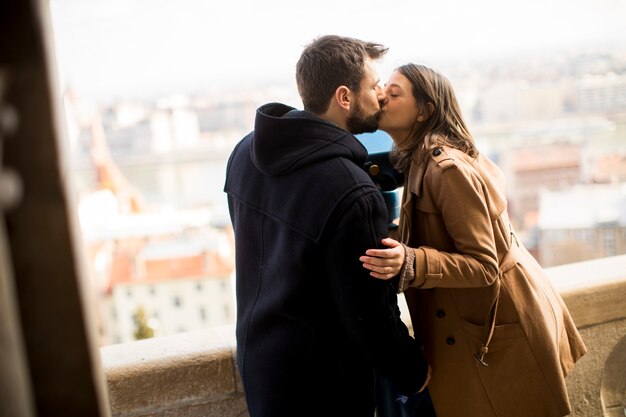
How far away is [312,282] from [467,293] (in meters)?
0.33

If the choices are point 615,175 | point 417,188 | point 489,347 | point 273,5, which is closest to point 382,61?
point 417,188

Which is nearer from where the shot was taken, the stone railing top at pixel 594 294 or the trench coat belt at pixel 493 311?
the trench coat belt at pixel 493 311

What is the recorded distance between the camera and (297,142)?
1167mm

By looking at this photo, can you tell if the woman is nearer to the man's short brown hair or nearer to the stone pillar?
the man's short brown hair

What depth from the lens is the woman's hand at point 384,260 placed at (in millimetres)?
1095

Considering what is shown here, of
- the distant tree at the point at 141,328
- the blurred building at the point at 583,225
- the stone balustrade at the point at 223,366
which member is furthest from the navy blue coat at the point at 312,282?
the distant tree at the point at 141,328

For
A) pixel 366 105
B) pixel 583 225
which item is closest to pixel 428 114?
pixel 366 105

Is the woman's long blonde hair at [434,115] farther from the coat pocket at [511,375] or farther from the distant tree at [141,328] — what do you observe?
the distant tree at [141,328]

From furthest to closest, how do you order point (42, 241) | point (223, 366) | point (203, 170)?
point (203, 170) → point (223, 366) → point (42, 241)

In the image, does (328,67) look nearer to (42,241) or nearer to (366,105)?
(366,105)

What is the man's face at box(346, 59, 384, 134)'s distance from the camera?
125 centimetres

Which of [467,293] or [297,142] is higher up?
[297,142]

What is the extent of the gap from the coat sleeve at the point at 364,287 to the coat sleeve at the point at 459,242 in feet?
0.26

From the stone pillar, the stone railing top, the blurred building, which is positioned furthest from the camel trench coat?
the blurred building
